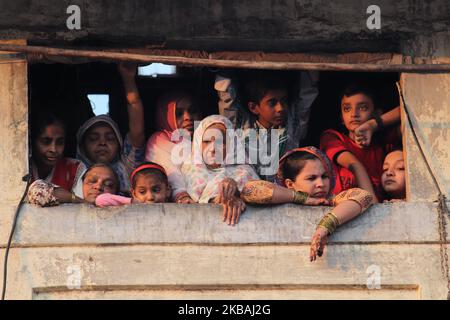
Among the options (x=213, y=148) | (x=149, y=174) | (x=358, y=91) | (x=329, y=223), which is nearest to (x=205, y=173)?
(x=213, y=148)

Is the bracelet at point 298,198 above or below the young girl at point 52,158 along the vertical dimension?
below

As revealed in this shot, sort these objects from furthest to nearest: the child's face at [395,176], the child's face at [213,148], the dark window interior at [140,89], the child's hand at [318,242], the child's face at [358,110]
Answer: the dark window interior at [140,89] → the child's face at [358,110] → the child's face at [395,176] → the child's face at [213,148] → the child's hand at [318,242]

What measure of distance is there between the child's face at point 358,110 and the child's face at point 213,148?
0.97 meters

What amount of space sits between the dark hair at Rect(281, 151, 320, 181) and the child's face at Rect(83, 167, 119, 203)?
1129 millimetres

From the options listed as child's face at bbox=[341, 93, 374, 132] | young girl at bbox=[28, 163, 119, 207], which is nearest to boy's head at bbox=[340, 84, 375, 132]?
child's face at bbox=[341, 93, 374, 132]

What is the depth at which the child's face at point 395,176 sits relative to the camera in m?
→ 12.8

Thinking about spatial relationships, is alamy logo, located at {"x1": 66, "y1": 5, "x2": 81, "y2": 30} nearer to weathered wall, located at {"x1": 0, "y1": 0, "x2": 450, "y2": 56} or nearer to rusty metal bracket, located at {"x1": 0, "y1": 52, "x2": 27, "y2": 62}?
weathered wall, located at {"x1": 0, "y1": 0, "x2": 450, "y2": 56}

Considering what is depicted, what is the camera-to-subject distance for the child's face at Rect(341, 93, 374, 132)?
1298 cm

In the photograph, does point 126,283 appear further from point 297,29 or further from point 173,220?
point 297,29

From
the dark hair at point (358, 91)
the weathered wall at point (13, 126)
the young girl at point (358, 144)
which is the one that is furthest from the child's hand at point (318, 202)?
the weathered wall at point (13, 126)

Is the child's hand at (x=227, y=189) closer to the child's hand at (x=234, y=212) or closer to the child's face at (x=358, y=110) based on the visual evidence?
the child's hand at (x=234, y=212)

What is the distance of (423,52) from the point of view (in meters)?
12.8

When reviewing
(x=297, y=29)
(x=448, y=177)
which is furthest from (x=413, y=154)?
(x=297, y=29)

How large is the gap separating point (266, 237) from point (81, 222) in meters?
1.18
